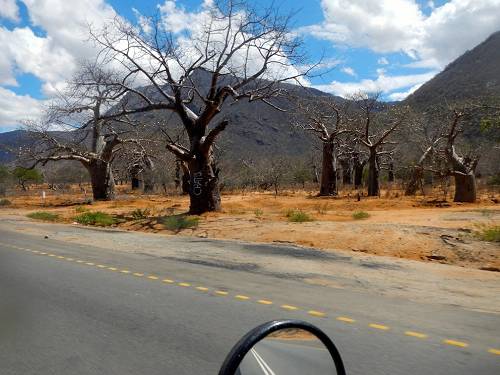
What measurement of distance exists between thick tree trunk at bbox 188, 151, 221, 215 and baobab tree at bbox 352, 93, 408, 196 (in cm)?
1314

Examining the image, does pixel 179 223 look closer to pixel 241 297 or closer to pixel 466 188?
pixel 241 297

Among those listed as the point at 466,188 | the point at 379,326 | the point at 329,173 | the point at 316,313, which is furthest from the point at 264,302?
the point at 329,173

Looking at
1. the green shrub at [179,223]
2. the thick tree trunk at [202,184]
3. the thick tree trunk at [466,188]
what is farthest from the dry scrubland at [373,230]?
the thick tree trunk at [466,188]

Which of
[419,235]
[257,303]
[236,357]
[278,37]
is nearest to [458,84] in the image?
[278,37]

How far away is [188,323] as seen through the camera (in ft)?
20.1

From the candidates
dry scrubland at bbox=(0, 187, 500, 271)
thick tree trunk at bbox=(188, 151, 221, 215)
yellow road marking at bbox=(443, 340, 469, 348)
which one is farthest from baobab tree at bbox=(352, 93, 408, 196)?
yellow road marking at bbox=(443, 340, 469, 348)

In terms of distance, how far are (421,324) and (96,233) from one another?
13.0 meters

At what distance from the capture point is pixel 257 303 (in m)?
7.16

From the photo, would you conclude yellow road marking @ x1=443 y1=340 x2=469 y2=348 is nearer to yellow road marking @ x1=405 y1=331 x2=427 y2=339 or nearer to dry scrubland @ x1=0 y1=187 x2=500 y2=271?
yellow road marking @ x1=405 y1=331 x2=427 y2=339

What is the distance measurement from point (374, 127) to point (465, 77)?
37827 millimetres

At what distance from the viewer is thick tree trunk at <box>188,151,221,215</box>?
20828 mm

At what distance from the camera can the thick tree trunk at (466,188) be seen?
82.1ft

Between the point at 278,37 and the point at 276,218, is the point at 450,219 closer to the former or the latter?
the point at 276,218

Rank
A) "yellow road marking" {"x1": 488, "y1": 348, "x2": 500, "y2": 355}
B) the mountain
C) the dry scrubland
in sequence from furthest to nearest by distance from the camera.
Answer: the mountain → the dry scrubland → "yellow road marking" {"x1": 488, "y1": 348, "x2": 500, "y2": 355}
